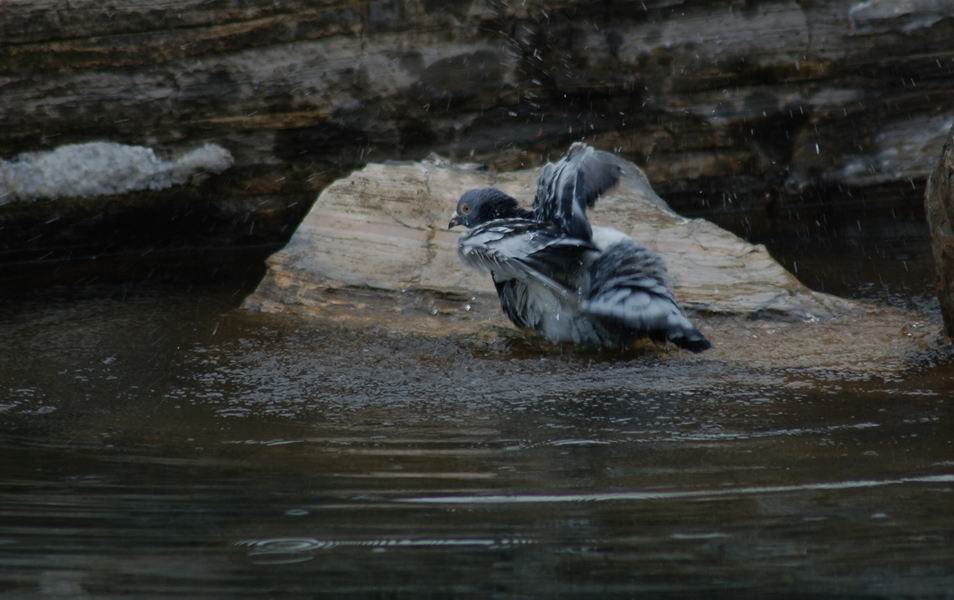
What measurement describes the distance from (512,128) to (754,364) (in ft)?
A: 10.5

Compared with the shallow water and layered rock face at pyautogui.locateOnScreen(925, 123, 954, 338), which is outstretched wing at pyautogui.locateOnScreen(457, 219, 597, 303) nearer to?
the shallow water

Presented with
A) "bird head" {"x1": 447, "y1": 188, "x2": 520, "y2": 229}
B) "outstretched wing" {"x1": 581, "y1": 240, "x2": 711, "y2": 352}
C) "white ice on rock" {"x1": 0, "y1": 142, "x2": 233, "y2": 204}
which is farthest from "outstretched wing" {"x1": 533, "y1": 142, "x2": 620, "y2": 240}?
"white ice on rock" {"x1": 0, "y1": 142, "x2": 233, "y2": 204}

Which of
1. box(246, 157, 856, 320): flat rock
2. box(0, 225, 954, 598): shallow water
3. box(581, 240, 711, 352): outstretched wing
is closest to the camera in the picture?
box(0, 225, 954, 598): shallow water

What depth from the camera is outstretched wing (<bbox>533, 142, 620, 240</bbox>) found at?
5.03 m

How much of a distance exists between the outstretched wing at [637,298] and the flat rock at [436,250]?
546 millimetres

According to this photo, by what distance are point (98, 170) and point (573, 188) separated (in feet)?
10.6

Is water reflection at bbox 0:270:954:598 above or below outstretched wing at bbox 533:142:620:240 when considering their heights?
below

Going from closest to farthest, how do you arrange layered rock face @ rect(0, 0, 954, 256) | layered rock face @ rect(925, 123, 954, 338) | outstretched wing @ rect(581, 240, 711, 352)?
layered rock face @ rect(925, 123, 954, 338)
outstretched wing @ rect(581, 240, 711, 352)
layered rock face @ rect(0, 0, 954, 256)

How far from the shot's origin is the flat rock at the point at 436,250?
18.0 ft

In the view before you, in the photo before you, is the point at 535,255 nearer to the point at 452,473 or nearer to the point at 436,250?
the point at 436,250

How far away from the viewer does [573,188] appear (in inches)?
201

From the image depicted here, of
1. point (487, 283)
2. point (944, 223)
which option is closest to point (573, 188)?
point (487, 283)

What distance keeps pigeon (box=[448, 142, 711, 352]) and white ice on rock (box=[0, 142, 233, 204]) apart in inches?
101

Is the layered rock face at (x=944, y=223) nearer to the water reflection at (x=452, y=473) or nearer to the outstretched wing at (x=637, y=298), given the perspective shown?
the water reflection at (x=452, y=473)
